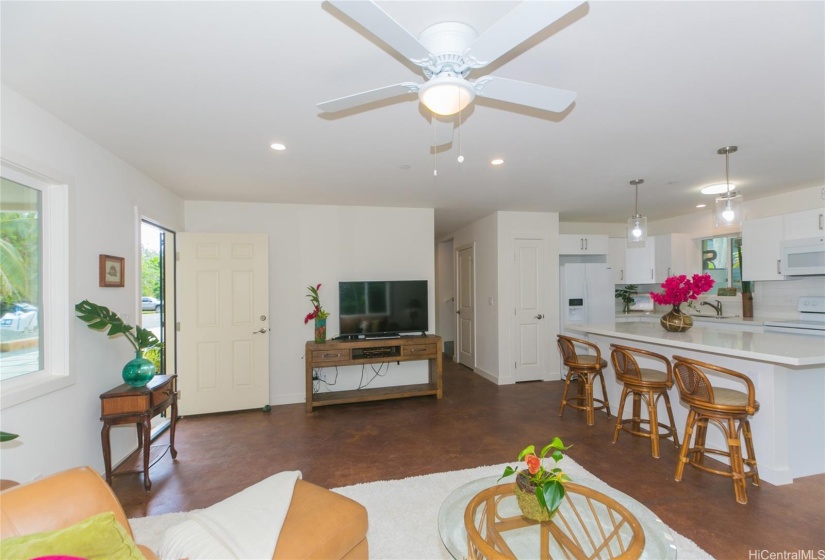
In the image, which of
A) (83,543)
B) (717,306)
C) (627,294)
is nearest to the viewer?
(83,543)

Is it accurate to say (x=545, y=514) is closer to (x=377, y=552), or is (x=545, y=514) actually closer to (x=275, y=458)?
(x=377, y=552)

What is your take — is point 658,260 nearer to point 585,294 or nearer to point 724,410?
point 585,294

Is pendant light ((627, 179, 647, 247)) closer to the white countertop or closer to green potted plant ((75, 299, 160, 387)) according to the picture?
the white countertop

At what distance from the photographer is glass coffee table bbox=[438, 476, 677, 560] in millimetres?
1332

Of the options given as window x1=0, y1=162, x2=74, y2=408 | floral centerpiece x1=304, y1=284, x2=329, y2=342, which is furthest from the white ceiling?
floral centerpiece x1=304, y1=284, x2=329, y2=342

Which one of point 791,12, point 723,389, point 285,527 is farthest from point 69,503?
point 723,389

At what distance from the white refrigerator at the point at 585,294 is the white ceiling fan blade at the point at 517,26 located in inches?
179

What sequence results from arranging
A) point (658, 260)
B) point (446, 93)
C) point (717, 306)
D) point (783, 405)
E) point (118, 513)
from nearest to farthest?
point (118, 513) < point (446, 93) < point (783, 405) < point (717, 306) < point (658, 260)

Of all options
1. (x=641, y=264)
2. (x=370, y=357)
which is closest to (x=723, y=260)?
(x=641, y=264)

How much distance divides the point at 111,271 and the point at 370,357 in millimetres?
2564

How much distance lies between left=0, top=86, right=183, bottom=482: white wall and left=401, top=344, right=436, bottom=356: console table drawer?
8.89 feet

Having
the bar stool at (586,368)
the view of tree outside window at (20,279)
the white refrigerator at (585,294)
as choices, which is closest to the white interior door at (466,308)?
the white refrigerator at (585,294)

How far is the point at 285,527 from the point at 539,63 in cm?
236

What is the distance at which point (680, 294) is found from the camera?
3.15m
